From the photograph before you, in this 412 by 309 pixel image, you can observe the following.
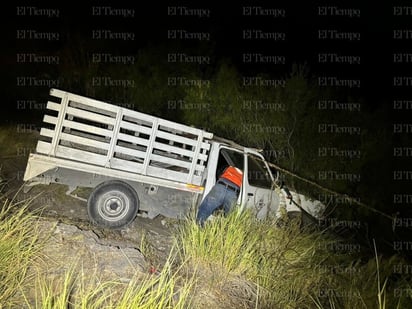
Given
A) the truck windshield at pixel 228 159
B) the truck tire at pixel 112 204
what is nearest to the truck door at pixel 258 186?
the truck windshield at pixel 228 159

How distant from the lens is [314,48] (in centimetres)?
1898

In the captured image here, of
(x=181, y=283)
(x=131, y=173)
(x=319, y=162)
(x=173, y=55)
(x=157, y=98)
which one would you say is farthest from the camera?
(x=173, y=55)

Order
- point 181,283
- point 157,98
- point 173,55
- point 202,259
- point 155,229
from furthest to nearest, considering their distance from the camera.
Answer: point 173,55, point 157,98, point 155,229, point 202,259, point 181,283

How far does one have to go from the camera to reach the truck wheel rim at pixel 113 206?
6.23 m

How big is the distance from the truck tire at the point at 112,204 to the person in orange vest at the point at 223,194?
1.17 meters

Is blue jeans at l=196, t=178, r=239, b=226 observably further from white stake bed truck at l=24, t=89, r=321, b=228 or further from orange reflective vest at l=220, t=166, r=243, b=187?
white stake bed truck at l=24, t=89, r=321, b=228

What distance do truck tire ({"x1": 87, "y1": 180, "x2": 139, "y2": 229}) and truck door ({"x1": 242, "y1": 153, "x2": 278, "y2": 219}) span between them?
6.68ft

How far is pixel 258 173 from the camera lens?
7176mm

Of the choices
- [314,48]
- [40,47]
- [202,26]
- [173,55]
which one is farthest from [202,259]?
[40,47]

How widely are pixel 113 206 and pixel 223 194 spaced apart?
1.89 metres

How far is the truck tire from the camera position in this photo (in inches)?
245

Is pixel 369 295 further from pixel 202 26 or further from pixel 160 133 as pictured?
pixel 202 26

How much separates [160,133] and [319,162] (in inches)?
212

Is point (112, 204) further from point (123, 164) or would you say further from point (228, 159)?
point (228, 159)
